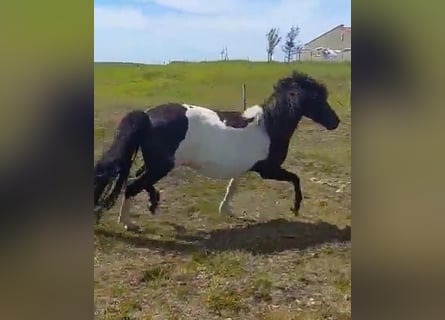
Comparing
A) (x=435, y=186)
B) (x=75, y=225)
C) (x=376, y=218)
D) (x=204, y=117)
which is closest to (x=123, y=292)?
(x=75, y=225)

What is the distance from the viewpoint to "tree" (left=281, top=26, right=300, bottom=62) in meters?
2.94

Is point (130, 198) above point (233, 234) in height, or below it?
above

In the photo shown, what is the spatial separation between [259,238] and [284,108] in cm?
54

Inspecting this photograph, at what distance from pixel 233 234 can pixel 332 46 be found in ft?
2.81

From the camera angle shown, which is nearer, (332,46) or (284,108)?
(332,46)

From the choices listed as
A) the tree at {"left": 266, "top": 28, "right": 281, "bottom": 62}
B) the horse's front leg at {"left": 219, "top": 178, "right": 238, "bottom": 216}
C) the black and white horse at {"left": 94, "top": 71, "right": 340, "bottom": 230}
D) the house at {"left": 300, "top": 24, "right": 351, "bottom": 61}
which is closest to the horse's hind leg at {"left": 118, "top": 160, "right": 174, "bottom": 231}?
the black and white horse at {"left": 94, "top": 71, "right": 340, "bottom": 230}

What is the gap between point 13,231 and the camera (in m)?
2.87

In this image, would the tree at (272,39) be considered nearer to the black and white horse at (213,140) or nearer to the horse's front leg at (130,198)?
the black and white horse at (213,140)

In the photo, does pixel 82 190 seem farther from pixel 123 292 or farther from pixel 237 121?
pixel 237 121

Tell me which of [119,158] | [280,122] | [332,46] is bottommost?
[119,158]

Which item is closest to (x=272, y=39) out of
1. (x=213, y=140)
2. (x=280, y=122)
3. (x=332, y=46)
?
(x=332, y=46)

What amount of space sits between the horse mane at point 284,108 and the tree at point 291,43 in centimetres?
9

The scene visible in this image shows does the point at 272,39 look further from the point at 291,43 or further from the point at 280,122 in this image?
the point at 280,122

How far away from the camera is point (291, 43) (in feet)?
9.67
